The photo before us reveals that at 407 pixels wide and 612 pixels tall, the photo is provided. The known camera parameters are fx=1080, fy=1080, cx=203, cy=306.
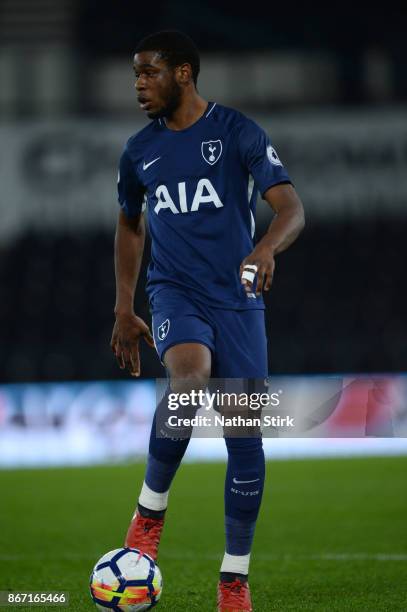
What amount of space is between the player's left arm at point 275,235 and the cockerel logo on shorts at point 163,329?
1.59 ft

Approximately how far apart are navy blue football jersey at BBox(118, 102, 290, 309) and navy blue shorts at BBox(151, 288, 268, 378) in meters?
0.04

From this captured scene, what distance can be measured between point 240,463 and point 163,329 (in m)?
0.55

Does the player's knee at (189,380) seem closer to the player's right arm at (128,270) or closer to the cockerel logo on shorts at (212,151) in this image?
the player's right arm at (128,270)

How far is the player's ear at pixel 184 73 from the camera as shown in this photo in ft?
12.9

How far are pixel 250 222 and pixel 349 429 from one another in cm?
522

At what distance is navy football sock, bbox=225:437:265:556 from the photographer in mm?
3773

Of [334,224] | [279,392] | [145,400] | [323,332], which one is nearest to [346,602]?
[279,392]

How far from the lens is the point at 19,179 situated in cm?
1752

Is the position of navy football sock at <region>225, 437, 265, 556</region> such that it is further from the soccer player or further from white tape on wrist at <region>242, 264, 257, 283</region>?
white tape on wrist at <region>242, 264, 257, 283</region>

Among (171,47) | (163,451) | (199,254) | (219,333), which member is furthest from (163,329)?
(171,47)

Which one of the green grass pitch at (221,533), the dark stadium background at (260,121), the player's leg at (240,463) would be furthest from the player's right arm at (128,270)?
the dark stadium background at (260,121)

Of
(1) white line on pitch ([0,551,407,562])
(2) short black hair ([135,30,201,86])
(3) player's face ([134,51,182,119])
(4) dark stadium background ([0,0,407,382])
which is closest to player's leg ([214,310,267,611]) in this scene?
(3) player's face ([134,51,182,119])

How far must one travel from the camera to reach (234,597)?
3.68 meters

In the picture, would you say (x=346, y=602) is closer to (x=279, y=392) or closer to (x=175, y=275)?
(x=279, y=392)
